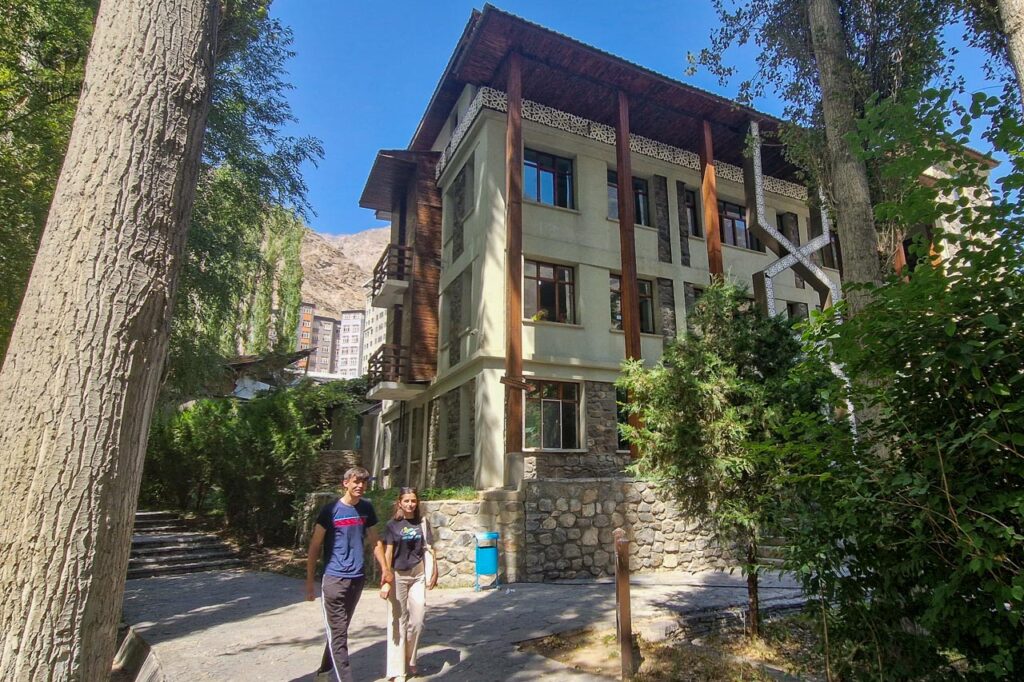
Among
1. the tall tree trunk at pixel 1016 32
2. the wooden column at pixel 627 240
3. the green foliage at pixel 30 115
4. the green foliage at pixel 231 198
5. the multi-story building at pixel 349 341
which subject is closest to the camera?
the tall tree trunk at pixel 1016 32

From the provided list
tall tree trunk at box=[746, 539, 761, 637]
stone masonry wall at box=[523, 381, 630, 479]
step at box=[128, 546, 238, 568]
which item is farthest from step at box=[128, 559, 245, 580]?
tall tree trunk at box=[746, 539, 761, 637]

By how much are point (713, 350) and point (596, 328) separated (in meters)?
8.56

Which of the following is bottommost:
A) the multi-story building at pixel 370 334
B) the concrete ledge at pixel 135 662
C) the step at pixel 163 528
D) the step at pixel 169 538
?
the concrete ledge at pixel 135 662

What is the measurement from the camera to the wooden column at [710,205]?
1520 centimetres

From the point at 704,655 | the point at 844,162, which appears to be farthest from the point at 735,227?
the point at 704,655

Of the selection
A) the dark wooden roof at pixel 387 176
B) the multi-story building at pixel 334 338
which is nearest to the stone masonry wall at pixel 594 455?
the dark wooden roof at pixel 387 176

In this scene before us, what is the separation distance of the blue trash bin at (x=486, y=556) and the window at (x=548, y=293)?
245 inches

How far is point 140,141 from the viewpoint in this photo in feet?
8.11

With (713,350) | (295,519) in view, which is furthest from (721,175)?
(295,519)

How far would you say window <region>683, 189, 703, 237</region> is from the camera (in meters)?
17.9

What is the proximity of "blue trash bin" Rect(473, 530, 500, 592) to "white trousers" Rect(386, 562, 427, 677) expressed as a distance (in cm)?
455

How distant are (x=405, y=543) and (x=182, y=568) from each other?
397 inches

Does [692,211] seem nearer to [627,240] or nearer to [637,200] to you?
[637,200]

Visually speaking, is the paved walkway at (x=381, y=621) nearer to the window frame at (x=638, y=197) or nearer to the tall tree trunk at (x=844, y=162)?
the tall tree trunk at (x=844, y=162)
